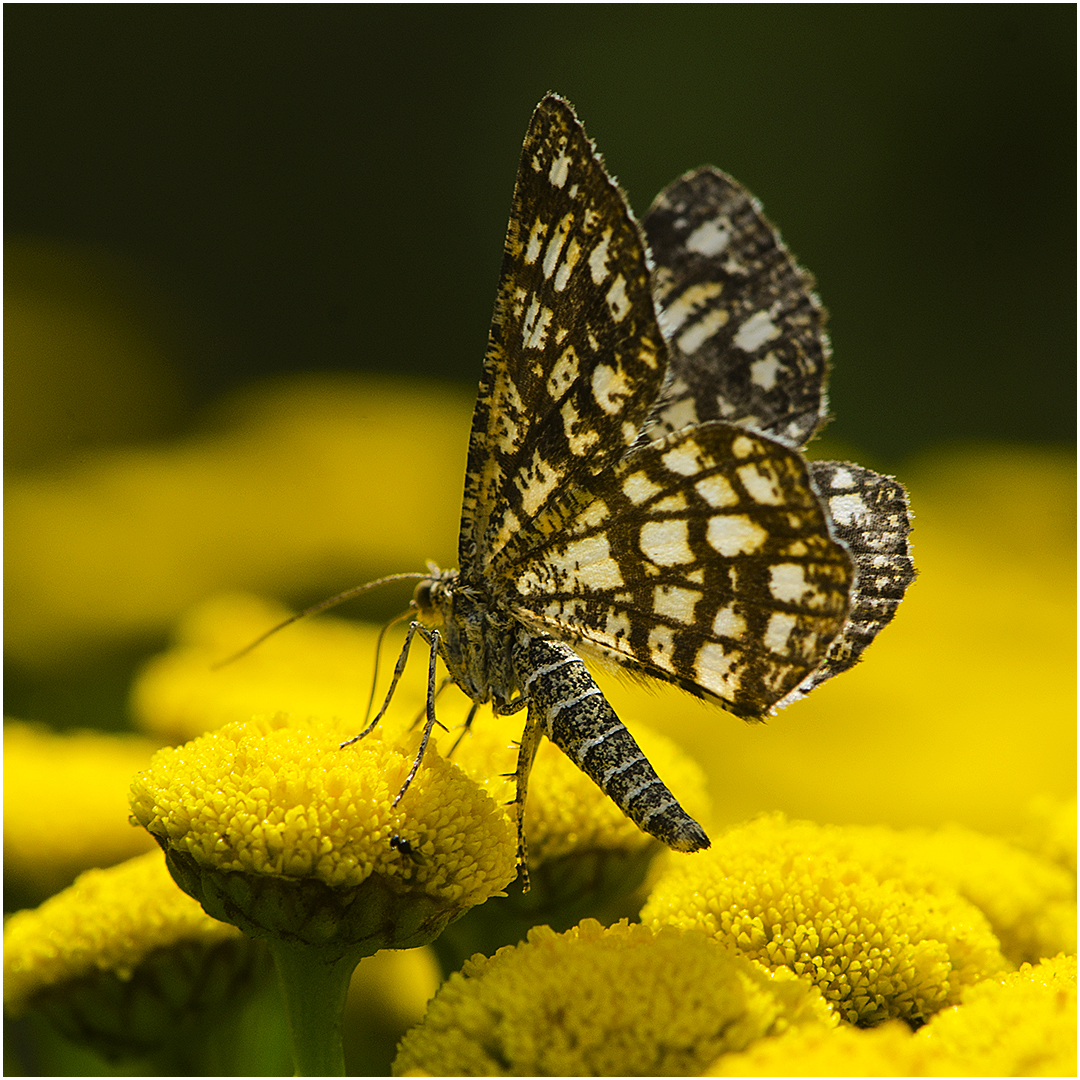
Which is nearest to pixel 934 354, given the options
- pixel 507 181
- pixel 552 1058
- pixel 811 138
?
pixel 811 138

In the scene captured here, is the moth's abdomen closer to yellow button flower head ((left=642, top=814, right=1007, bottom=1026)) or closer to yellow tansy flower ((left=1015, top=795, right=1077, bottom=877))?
yellow button flower head ((left=642, top=814, right=1007, bottom=1026))

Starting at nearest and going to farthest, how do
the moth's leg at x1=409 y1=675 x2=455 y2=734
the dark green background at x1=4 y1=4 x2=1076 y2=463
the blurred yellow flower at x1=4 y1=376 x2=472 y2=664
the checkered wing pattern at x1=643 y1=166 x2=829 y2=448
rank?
the moth's leg at x1=409 y1=675 x2=455 y2=734, the checkered wing pattern at x1=643 y1=166 x2=829 y2=448, the blurred yellow flower at x1=4 y1=376 x2=472 y2=664, the dark green background at x1=4 y1=4 x2=1076 y2=463

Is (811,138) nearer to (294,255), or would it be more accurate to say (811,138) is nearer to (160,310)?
(294,255)

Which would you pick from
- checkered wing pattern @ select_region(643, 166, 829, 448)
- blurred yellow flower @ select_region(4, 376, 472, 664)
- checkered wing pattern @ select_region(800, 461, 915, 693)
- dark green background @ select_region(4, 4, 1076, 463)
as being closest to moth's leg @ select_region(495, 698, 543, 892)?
checkered wing pattern @ select_region(800, 461, 915, 693)

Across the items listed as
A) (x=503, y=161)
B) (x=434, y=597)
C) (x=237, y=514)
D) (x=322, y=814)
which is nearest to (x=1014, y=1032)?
(x=322, y=814)

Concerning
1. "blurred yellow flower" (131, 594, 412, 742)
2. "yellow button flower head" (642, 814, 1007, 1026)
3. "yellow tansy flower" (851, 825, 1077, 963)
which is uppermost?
"yellow button flower head" (642, 814, 1007, 1026)

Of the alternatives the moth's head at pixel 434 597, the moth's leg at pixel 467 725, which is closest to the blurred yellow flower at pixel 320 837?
the moth's leg at pixel 467 725

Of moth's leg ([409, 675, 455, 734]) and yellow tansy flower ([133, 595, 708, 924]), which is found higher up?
moth's leg ([409, 675, 455, 734])
